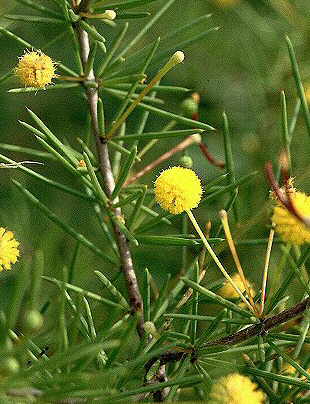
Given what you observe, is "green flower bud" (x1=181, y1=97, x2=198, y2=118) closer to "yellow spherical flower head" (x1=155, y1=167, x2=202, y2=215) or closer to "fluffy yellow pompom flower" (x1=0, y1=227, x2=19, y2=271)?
"yellow spherical flower head" (x1=155, y1=167, x2=202, y2=215)

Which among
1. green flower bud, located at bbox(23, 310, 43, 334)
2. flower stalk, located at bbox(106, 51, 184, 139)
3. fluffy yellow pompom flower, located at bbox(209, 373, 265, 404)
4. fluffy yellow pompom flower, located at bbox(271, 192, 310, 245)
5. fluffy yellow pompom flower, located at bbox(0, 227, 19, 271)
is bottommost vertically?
fluffy yellow pompom flower, located at bbox(209, 373, 265, 404)

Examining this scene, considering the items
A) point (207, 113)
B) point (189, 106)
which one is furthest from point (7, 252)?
point (207, 113)

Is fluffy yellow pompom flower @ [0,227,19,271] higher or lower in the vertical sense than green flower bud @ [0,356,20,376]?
higher

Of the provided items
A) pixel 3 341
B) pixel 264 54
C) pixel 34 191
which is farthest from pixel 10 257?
pixel 264 54

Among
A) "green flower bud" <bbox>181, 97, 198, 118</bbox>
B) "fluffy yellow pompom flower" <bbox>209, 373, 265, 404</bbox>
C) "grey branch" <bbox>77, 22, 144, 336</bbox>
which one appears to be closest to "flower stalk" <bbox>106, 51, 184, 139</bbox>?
"grey branch" <bbox>77, 22, 144, 336</bbox>

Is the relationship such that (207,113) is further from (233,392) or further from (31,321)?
(31,321)

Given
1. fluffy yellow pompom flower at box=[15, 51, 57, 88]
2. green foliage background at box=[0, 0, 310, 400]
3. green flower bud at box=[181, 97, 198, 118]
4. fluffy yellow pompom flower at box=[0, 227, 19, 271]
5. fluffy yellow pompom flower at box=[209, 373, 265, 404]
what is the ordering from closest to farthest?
fluffy yellow pompom flower at box=[209, 373, 265, 404], fluffy yellow pompom flower at box=[0, 227, 19, 271], fluffy yellow pompom flower at box=[15, 51, 57, 88], green flower bud at box=[181, 97, 198, 118], green foliage background at box=[0, 0, 310, 400]

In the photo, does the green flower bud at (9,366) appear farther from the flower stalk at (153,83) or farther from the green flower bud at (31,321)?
the flower stalk at (153,83)
